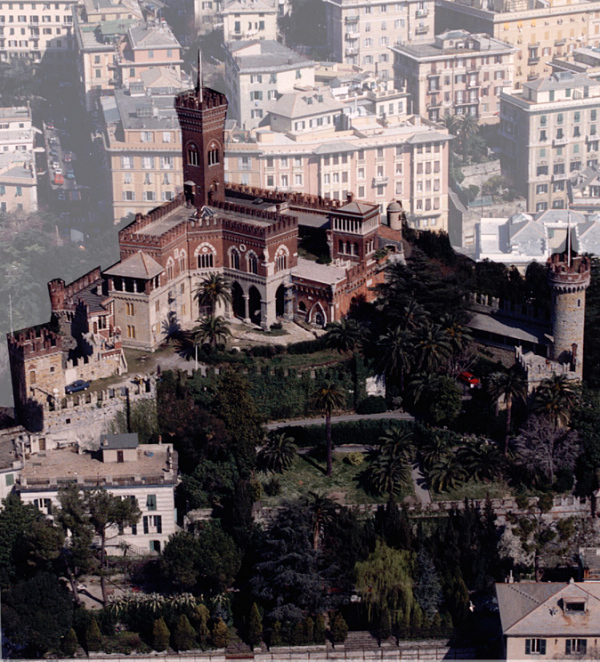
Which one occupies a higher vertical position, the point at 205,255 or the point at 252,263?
the point at 205,255

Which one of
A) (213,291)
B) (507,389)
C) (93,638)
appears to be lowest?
(93,638)

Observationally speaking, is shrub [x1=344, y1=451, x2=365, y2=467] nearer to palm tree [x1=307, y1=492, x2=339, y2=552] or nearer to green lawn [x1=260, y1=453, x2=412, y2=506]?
green lawn [x1=260, y1=453, x2=412, y2=506]

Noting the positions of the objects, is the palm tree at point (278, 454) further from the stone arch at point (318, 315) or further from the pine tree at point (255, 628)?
the stone arch at point (318, 315)

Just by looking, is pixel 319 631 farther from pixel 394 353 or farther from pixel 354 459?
pixel 394 353

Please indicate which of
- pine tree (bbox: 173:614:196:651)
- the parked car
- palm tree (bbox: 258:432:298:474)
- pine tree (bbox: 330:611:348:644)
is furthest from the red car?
pine tree (bbox: 173:614:196:651)

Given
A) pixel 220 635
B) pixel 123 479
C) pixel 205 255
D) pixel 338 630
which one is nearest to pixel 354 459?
pixel 338 630

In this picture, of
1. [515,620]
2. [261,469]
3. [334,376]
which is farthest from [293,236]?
[515,620]

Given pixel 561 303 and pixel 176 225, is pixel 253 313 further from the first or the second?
pixel 561 303
